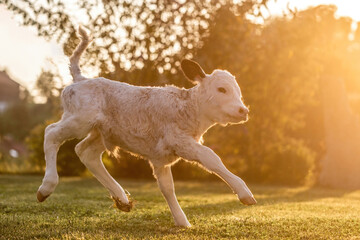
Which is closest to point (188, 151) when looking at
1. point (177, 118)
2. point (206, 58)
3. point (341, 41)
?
point (177, 118)

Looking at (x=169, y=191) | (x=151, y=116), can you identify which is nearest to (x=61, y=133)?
(x=151, y=116)

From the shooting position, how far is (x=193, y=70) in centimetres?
608

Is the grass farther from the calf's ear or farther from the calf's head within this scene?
the calf's ear

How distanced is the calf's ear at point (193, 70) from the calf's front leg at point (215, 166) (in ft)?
2.95

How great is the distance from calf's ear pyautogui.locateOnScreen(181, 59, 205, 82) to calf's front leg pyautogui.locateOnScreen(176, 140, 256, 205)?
2.95ft

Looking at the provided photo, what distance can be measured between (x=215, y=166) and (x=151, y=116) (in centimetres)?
104

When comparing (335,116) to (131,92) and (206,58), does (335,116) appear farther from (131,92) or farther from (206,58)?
(131,92)

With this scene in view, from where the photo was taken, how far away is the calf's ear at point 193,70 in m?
6.05

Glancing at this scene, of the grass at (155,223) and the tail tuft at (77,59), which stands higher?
the tail tuft at (77,59)

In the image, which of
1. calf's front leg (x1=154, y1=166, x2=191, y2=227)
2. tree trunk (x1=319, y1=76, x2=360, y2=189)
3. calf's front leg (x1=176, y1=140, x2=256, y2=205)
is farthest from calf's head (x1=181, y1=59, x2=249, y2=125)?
tree trunk (x1=319, y1=76, x2=360, y2=189)

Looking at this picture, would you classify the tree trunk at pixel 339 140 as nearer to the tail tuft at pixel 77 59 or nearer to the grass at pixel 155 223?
the grass at pixel 155 223

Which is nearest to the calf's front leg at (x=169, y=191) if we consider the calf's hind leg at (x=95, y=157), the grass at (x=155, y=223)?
the grass at (x=155, y=223)

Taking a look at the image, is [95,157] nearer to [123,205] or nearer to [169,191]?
[123,205]

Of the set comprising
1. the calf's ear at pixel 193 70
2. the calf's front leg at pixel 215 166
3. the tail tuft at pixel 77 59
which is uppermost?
the tail tuft at pixel 77 59
